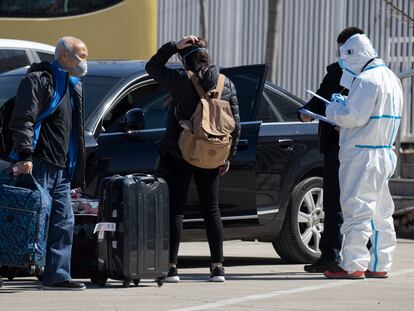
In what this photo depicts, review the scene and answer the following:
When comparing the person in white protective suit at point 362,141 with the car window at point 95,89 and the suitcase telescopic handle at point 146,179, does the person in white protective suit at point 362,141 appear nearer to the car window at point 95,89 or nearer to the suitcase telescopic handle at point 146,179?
the suitcase telescopic handle at point 146,179

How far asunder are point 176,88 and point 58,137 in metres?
0.99

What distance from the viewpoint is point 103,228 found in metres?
8.65

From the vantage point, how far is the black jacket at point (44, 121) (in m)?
8.21

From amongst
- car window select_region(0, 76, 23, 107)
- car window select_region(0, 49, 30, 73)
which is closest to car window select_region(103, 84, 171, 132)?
car window select_region(0, 76, 23, 107)

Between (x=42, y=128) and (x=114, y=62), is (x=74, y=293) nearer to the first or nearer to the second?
(x=42, y=128)

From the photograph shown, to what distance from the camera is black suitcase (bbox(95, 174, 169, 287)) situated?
28.1ft

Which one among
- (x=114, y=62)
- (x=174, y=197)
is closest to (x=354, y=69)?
(x=174, y=197)

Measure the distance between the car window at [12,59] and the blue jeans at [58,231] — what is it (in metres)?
4.73

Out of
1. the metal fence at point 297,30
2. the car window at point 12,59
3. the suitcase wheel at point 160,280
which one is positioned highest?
the metal fence at point 297,30

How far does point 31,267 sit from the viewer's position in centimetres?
850

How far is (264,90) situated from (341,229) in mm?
1900

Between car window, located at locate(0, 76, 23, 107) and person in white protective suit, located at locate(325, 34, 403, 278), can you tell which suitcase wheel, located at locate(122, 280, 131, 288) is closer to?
person in white protective suit, located at locate(325, 34, 403, 278)

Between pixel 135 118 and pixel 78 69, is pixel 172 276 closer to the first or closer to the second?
pixel 135 118

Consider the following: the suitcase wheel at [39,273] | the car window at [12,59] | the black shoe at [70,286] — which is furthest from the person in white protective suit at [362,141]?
the car window at [12,59]
